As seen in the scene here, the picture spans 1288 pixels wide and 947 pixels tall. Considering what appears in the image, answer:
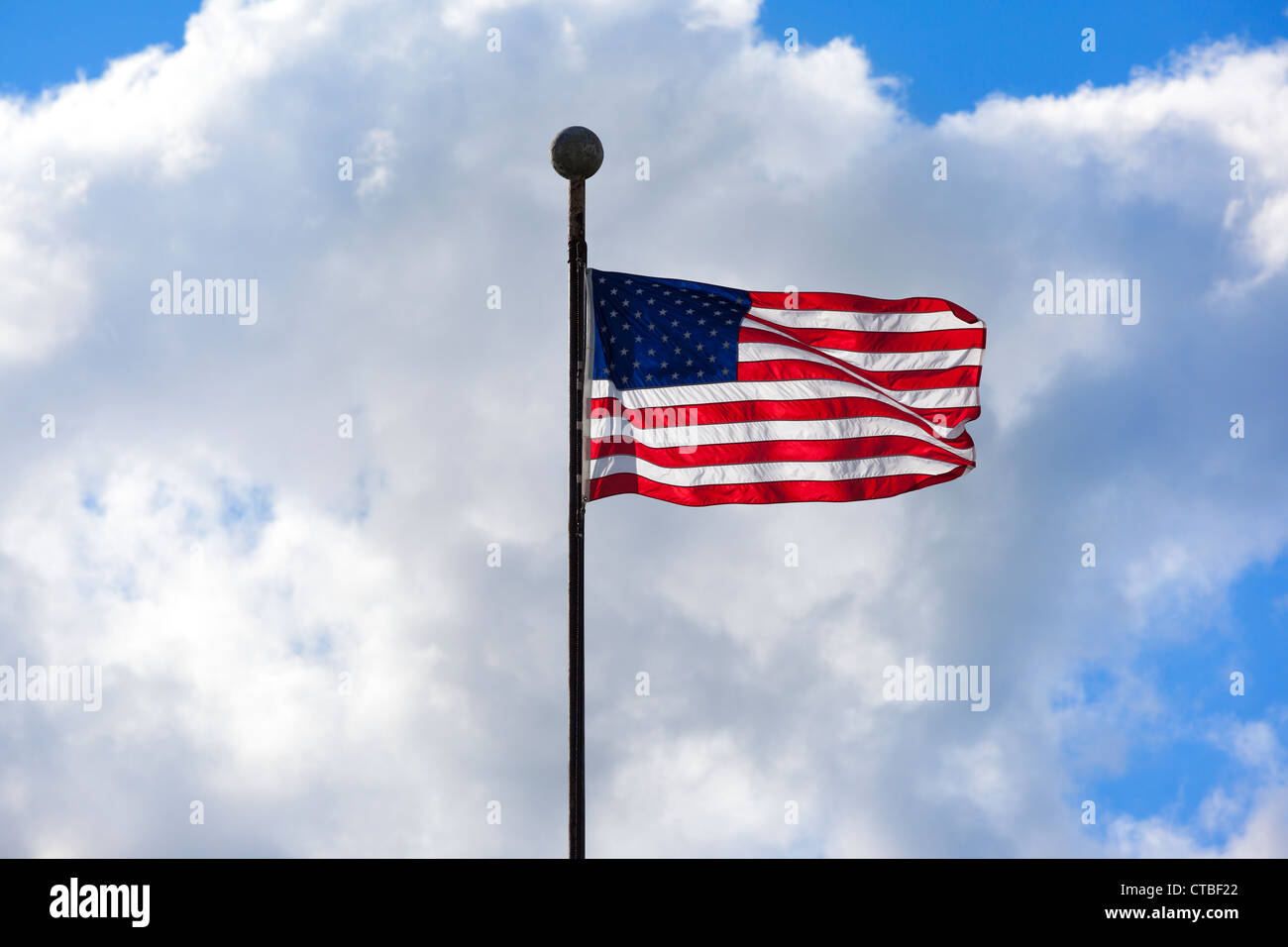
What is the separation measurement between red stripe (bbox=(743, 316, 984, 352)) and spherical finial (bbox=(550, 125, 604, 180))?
3.66 meters

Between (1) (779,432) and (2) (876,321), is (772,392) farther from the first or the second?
(2) (876,321)

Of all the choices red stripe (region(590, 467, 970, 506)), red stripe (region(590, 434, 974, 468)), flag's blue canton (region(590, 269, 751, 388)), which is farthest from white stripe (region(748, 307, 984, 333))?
red stripe (region(590, 467, 970, 506))

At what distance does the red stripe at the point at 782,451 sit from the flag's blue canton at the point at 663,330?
0.76 m

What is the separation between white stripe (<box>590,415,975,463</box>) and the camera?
14.6m

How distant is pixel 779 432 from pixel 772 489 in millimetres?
747

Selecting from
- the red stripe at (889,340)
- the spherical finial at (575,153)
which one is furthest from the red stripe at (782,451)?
the spherical finial at (575,153)

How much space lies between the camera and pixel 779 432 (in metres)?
15.4

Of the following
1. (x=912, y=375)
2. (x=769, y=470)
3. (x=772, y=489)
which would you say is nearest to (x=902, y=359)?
(x=912, y=375)

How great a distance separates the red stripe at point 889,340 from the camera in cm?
1589
